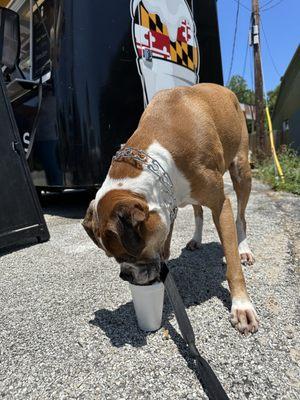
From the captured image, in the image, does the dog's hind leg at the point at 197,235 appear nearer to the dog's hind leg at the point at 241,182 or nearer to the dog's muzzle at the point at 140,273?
the dog's hind leg at the point at 241,182

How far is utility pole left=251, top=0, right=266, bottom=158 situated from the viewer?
12825 mm

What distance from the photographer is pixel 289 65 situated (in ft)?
54.1

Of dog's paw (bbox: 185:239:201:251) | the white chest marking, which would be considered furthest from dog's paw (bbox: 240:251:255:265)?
the white chest marking

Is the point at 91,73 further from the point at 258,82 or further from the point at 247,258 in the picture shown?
the point at 258,82

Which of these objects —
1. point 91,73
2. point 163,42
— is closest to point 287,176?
point 163,42

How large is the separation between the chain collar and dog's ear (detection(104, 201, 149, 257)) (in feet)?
1.03

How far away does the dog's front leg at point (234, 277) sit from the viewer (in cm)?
230

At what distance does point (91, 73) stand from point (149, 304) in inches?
140

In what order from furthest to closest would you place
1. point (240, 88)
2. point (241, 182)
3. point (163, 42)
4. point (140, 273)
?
point (240, 88) → point (163, 42) → point (241, 182) → point (140, 273)

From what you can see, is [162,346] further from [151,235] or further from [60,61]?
[60,61]

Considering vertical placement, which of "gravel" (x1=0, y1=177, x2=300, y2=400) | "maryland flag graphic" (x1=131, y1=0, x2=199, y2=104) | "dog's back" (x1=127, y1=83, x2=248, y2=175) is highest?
"maryland flag graphic" (x1=131, y1=0, x2=199, y2=104)

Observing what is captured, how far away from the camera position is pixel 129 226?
6.22ft

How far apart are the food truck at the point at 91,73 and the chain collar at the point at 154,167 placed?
8.90 ft

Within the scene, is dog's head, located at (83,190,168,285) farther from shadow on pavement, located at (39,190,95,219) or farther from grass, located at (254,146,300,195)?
grass, located at (254,146,300,195)
